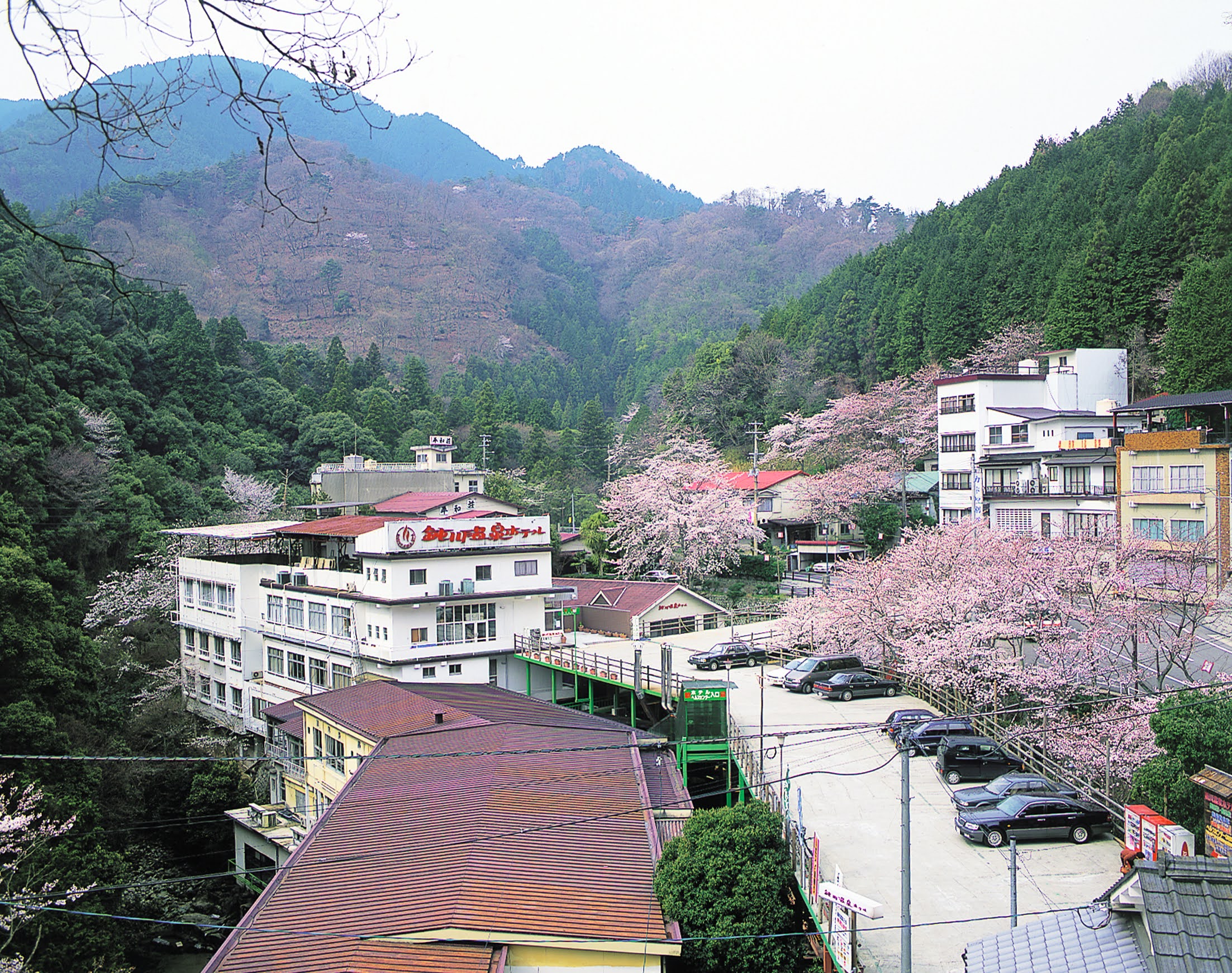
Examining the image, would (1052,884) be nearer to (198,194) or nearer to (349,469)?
(349,469)

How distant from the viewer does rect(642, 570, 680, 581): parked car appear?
4077cm

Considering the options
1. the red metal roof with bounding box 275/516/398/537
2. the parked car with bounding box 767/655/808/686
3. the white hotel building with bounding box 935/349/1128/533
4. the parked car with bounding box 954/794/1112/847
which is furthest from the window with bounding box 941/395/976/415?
the parked car with bounding box 954/794/1112/847

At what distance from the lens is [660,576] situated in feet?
135

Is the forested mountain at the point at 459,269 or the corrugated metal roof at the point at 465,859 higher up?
the forested mountain at the point at 459,269

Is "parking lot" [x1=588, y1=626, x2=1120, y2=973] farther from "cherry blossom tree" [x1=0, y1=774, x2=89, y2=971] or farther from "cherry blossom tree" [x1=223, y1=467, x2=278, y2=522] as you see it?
"cherry blossom tree" [x1=223, y1=467, x2=278, y2=522]

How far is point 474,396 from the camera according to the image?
3595 inches

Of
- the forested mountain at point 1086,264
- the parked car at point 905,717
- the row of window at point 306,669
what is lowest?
the row of window at point 306,669

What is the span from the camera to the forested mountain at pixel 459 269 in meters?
121

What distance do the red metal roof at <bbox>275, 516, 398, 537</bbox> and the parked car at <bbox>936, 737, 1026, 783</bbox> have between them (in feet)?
59.4

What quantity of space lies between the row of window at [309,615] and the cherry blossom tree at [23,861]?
41.9 feet

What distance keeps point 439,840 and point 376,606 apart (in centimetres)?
1535

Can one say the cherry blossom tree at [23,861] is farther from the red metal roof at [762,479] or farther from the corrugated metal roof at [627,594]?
the red metal roof at [762,479]

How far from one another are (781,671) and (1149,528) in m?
A: 12.9

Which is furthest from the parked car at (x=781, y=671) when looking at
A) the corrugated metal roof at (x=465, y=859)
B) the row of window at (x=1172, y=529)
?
the row of window at (x=1172, y=529)
